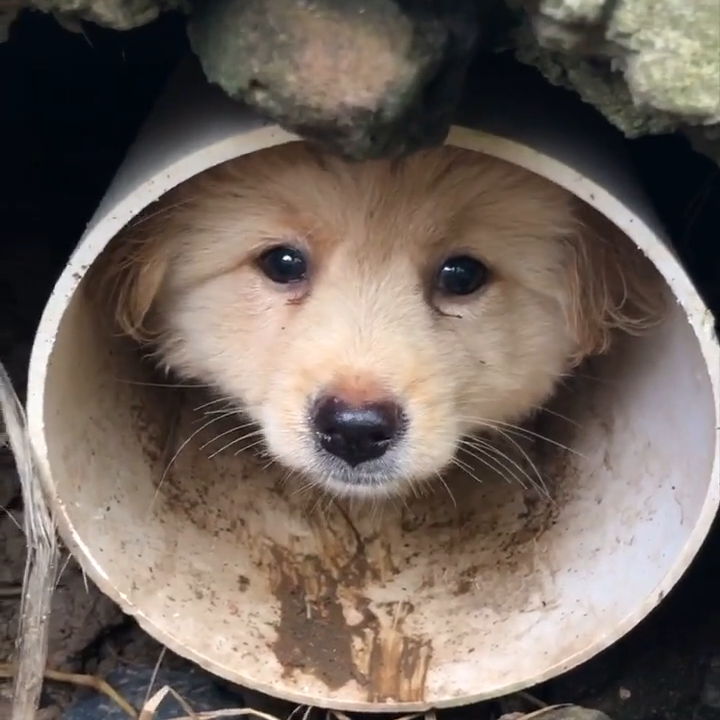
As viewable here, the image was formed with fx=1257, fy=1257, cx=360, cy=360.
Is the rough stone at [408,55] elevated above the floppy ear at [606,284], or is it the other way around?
the rough stone at [408,55]

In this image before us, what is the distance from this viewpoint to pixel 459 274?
2.05 metres

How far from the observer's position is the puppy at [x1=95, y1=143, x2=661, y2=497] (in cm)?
194

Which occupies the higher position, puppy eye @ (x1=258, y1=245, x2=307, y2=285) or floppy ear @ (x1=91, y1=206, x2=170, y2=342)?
puppy eye @ (x1=258, y1=245, x2=307, y2=285)

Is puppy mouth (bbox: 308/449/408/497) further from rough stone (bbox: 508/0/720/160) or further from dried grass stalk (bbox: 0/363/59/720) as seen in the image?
rough stone (bbox: 508/0/720/160)

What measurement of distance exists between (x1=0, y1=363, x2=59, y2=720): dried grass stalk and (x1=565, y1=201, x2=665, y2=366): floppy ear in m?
→ 0.93

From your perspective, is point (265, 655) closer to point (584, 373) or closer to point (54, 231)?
point (584, 373)

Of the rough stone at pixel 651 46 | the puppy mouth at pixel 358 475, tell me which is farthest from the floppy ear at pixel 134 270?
the rough stone at pixel 651 46

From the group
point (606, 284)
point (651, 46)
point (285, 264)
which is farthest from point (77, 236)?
point (651, 46)

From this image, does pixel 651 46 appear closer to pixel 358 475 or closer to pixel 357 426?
pixel 357 426

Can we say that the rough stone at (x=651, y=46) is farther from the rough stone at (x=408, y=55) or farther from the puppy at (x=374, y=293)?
the puppy at (x=374, y=293)

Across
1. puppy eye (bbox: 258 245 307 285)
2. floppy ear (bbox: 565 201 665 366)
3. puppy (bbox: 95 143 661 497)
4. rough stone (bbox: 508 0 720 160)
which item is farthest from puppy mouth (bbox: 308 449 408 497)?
rough stone (bbox: 508 0 720 160)

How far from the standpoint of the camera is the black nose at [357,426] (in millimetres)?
1889

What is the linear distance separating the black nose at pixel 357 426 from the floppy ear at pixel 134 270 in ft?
1.39

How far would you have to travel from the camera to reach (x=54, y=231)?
2842mm
